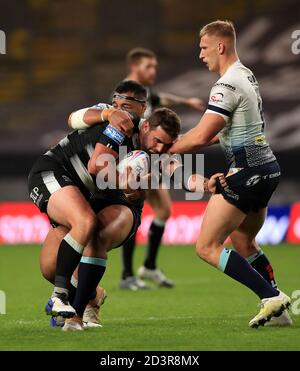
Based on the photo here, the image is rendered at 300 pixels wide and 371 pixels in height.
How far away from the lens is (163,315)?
8070 mm

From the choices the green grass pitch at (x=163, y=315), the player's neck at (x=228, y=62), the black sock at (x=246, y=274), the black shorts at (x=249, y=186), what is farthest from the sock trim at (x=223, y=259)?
the player's neck at (x=228, y=62)

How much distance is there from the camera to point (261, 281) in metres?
6.84

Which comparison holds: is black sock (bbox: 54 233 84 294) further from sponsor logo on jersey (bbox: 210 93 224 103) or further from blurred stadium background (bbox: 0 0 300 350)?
Result: blurred stadium background (bbox: 0 0 300 350)

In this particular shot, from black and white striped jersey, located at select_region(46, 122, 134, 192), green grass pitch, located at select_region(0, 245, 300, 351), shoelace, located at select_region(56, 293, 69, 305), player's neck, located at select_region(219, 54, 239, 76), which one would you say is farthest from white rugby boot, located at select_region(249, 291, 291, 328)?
player's neck, located at select_region(219, 54, 239, 76)

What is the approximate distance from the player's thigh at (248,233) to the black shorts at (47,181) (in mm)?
1162

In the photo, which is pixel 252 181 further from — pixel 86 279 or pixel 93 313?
pixel 93 313

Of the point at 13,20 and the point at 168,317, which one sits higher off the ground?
the point at 13,20

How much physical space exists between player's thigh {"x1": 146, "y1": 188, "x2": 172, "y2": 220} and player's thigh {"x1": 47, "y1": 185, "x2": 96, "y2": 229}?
3.91 metres

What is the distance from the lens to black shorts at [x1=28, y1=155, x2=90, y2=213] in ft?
23.1

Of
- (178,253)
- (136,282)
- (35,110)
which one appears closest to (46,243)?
(136,282)

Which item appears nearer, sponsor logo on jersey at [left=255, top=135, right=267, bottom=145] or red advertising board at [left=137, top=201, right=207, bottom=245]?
sponsor logo on jersey at [left=255, top=135, right=267, bottom=145]

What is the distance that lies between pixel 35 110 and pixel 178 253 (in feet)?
16.3

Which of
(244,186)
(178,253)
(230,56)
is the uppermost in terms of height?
(230,56)

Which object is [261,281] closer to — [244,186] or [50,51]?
[244,186]
